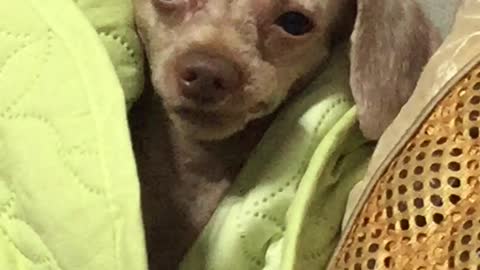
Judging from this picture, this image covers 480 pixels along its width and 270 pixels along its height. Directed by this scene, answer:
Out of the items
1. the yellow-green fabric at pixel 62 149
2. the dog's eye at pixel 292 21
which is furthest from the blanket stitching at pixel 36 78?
the dog's eye at pixel 292 21

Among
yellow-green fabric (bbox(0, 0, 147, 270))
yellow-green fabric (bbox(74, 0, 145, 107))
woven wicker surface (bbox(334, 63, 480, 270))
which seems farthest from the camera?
yellow-green fabric (bbox(74, 0, 145, 107))

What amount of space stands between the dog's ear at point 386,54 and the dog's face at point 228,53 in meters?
0.04

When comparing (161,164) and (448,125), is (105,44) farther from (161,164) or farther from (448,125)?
(448,125)

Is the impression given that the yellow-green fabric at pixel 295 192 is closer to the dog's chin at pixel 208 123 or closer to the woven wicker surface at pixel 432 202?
the dog's chin at pixel 208 123

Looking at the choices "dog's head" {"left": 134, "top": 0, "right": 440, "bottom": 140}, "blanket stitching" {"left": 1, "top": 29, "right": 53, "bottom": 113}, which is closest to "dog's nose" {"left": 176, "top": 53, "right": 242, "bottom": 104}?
"dog's head" {"left": 134, "top": 0, "right": 440, "bottom": 140}

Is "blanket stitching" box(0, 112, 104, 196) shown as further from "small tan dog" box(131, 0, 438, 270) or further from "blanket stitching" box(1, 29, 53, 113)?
"small tan dog" box(131, 0, 438, 270)

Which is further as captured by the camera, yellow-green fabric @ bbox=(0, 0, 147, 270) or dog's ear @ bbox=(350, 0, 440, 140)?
dog's ear @ bbox=(350, 0, 440, 140)

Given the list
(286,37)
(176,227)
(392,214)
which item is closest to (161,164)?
(176,227)

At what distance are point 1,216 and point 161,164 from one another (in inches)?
7.0

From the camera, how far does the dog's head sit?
0.89m

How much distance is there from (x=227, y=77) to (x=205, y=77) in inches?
1.0

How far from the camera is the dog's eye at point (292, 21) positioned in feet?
3.15

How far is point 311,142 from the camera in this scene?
0.92 meters

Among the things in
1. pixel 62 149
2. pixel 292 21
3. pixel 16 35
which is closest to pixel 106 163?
pixel 62 149
